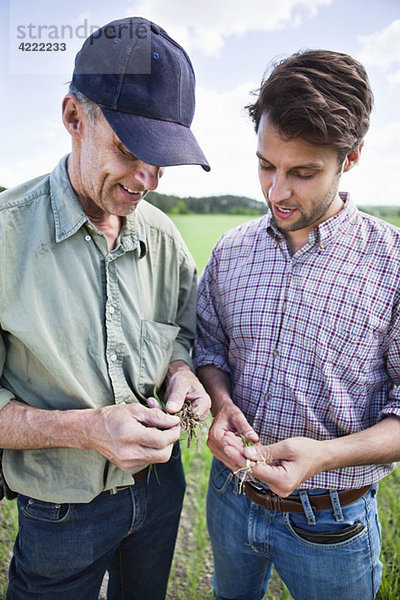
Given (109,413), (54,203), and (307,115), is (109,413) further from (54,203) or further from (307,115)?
(307,115)

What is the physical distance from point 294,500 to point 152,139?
4.96ft

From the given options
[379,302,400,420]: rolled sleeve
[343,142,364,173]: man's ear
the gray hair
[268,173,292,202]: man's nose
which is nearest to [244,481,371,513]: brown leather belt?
[379,302,400,420]: rolled sleeve

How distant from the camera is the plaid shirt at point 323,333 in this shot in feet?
5.84

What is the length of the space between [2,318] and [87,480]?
0.68 metres

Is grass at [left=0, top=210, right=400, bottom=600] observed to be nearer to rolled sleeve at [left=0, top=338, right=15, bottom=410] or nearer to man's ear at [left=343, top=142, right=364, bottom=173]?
rolled sleeve at [left=0, top=338, right=15, bottom=410]

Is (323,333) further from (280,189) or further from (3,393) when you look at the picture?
(3,393)

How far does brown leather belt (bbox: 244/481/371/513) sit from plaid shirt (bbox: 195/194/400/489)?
6 centimetres

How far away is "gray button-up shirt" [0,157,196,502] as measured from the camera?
5.05 ft

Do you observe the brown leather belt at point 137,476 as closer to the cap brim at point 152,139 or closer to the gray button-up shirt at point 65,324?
the gray button-up shirt at point 65,324

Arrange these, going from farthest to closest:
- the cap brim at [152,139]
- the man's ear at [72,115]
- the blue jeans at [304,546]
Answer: the blue jeans at [304,546]
the man's ear at [72,115]
the cap brim at [152,139]

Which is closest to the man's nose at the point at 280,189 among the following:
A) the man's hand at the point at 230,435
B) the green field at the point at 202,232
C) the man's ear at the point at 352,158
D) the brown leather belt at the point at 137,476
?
the man's ear at the point at 352,158

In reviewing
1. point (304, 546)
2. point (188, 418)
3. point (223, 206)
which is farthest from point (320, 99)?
point (223, 206)

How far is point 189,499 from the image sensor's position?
11.6 feet

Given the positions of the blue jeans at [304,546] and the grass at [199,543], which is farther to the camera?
the grass at [199,543]
